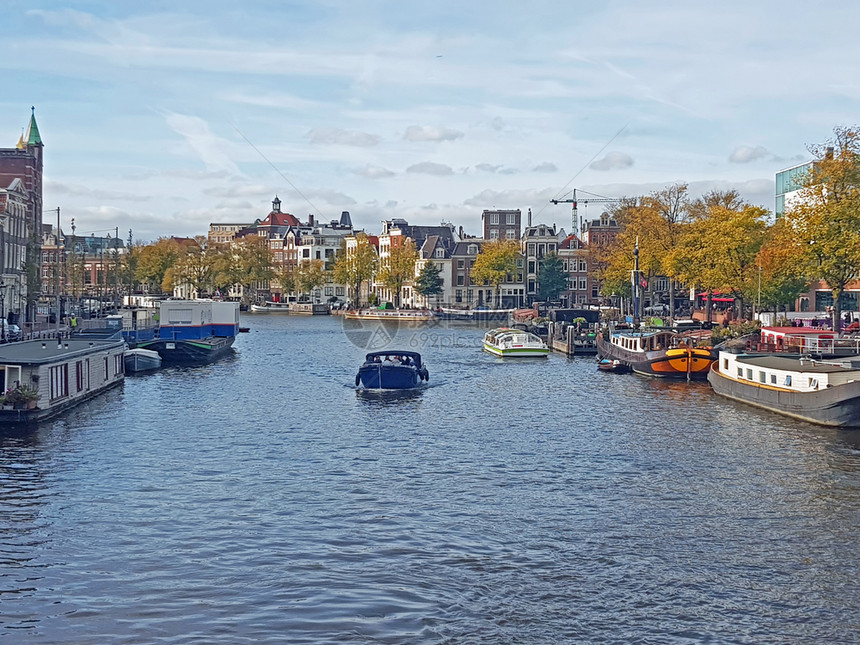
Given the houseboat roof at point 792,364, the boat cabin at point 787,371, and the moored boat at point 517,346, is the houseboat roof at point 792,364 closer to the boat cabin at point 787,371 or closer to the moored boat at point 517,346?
the boat cabin at point 787,371

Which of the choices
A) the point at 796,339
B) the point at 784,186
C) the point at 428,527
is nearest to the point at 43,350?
the point at 428,527

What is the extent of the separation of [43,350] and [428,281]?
118623mm

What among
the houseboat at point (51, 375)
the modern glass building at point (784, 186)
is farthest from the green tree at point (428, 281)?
the houseboat at point (51, 375)

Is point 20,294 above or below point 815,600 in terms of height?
above

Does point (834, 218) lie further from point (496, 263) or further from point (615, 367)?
point (496, 263)

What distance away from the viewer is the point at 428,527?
28109 mm

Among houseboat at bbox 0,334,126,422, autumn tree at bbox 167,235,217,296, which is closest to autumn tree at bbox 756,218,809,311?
houseboat at bbox 0,334,126,422

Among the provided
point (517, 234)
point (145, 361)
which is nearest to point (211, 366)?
point (145, 361)

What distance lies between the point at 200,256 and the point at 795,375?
159023mm

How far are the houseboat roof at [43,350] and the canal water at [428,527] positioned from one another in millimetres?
3347

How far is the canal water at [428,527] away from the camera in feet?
69.7

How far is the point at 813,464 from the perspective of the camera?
122ft

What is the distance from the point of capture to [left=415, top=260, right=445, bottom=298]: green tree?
170 metres

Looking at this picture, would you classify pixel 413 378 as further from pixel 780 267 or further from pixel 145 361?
pixel 780 267
